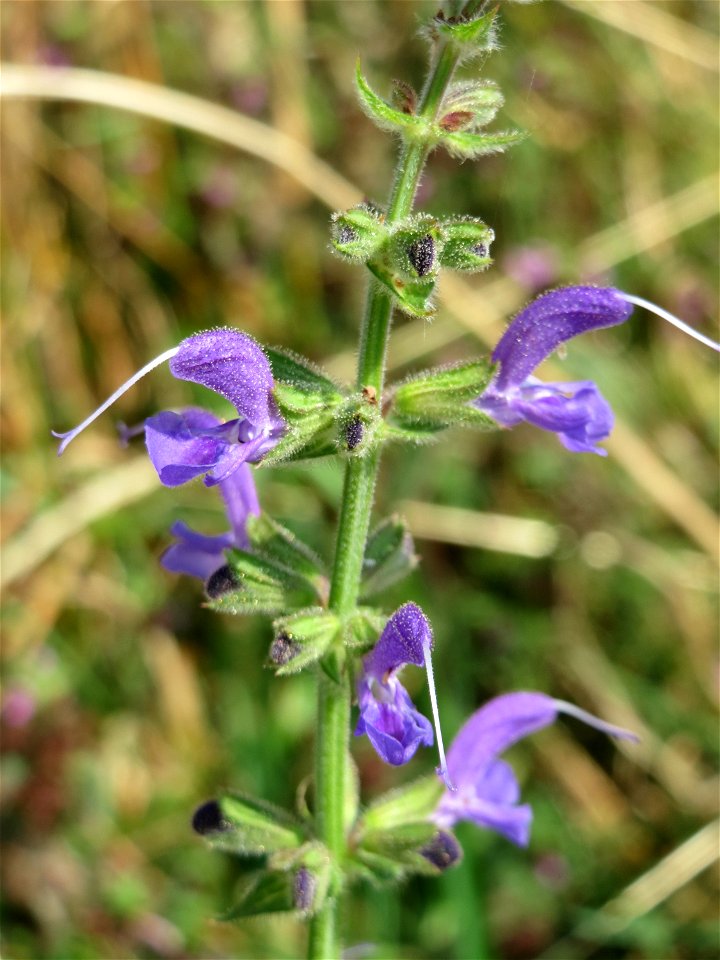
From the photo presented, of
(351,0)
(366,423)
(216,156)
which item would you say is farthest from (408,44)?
(366,423)

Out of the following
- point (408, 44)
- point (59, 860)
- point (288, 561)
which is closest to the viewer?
point (288, 561)

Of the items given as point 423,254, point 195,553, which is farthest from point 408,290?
point 195,553

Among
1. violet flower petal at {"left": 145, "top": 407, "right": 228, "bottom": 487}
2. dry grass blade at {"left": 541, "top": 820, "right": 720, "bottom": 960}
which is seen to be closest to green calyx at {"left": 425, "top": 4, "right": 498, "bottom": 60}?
violet flower petal at {"left": 145, "top": 407, "right": 228, "bottom": 487}

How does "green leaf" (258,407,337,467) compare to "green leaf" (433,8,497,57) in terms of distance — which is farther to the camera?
"green leaf" (258,407,337,467)

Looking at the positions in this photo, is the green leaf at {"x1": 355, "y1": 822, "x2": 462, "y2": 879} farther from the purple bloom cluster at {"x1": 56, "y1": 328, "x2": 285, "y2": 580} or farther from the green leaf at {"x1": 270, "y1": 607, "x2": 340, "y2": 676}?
the purple bloom cluster at {"x1": 56, "y1": 328, "x2": 285, "y2": 580}

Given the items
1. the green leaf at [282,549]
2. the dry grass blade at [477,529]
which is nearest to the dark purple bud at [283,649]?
the green leaf at [282,549]

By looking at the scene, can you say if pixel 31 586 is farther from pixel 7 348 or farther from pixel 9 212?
pixel 9 212

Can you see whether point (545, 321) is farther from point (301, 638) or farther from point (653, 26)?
point (653, 26)
